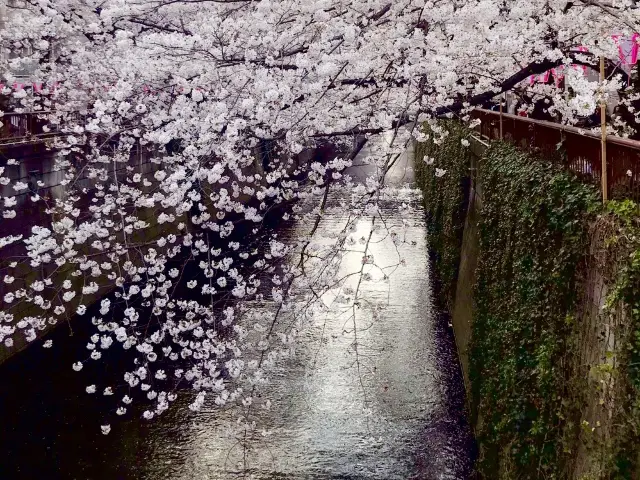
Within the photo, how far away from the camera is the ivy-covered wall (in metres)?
4.05

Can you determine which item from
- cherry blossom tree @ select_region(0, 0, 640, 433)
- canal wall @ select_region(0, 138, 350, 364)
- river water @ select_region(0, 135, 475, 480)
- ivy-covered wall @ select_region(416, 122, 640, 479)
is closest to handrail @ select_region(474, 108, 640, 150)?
cherry blossom tree @ select_region(0, 0, 640, 433)

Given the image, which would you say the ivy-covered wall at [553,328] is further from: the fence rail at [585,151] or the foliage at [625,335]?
the fence rail at [585,151]

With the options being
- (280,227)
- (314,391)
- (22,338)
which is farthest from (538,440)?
(280,227)

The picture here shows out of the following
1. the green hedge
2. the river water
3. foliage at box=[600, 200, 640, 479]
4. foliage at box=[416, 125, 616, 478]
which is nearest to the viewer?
foliage at box=[600, 200, 640, 479]

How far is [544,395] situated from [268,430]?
481cm

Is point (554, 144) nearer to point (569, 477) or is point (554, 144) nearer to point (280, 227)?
point (569, 477)

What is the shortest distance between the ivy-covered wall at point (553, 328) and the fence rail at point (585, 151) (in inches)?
5.2

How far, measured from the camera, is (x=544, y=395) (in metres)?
5.66

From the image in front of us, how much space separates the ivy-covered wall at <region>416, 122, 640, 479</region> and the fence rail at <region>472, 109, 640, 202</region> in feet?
0.44

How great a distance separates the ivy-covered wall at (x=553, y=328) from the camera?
13.3ft

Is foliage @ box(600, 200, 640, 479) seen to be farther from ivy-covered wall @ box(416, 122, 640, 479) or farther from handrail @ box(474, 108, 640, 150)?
handrail @ box(474, 108, 640, 150)

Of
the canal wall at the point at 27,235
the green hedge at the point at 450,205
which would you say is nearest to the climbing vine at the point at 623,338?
the canal wall at the point at 27,235

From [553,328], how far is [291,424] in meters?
4.97

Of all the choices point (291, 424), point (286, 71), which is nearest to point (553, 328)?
point (286, 71)
